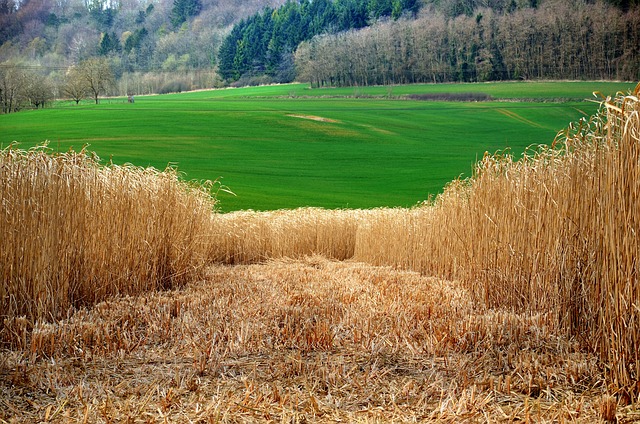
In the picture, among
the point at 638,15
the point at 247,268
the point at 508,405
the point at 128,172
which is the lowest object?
the point at 247,268

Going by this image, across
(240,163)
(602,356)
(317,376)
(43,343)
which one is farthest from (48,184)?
(240,163)

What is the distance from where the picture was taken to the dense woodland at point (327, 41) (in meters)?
12.6

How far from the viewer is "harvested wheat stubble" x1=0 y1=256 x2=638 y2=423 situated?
2.70 meters

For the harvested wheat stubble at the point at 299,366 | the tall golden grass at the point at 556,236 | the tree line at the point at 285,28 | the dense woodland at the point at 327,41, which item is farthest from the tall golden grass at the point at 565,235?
the tree line at the point at 285,28

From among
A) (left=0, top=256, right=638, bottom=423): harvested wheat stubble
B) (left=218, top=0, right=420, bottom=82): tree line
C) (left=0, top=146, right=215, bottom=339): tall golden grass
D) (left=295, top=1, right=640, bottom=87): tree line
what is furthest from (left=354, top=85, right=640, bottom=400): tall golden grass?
(left=218, top=0, right=420, bottom=82): tree line

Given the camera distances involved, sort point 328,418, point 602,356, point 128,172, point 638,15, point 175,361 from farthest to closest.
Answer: point 638,15 → point 128,172 → point 175,361 → point 602,356 → point 328,418

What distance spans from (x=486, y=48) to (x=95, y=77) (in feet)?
26.3

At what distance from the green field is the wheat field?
6.23 m

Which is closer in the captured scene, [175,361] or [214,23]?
[175,361]

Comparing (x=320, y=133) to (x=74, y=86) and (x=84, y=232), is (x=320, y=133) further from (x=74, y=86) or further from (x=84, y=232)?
(x=84, y=232)

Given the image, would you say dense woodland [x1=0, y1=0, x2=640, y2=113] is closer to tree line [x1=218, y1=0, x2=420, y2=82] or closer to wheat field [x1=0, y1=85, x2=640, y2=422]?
tree line [x1=218, y1=0, x2=420, y2=82]

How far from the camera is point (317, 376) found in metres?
3.06

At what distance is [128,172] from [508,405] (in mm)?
3872

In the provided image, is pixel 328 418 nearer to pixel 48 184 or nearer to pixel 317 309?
pixel 317 309
